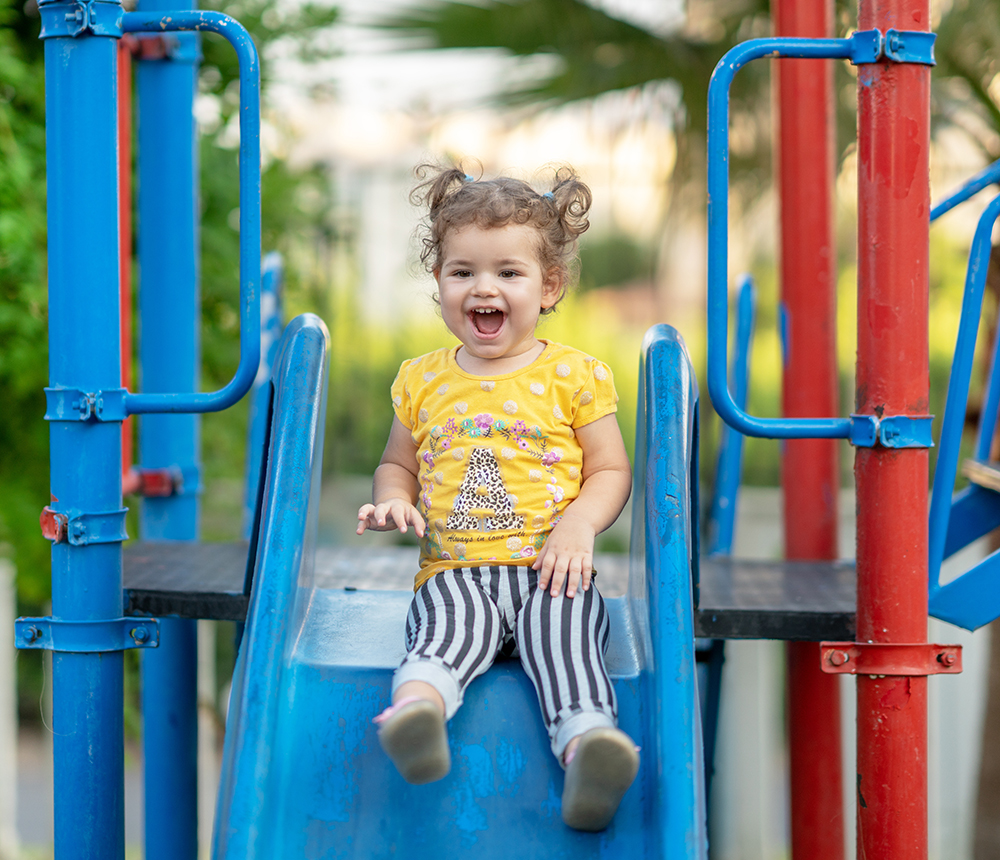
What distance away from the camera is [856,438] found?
1.84m

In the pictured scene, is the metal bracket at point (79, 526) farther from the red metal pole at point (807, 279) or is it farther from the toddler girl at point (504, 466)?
the red metal pole at point (807, 279)

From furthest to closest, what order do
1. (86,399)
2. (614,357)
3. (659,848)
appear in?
(614,357)
(86,399)
(659,848)

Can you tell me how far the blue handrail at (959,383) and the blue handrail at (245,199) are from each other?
50.7 inches

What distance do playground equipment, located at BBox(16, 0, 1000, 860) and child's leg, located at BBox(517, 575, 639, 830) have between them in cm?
6

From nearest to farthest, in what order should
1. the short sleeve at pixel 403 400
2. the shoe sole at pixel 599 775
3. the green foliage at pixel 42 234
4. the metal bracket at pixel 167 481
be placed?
the shoe sole at pixel 599 775, the short sleeve at pixel 403 400, the metal bracket at pixel 167 481, the green foliage at pixel 42 234

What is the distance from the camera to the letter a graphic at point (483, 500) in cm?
187

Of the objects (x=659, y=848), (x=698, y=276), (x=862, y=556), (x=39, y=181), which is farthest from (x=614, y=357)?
(x=659, y=848)

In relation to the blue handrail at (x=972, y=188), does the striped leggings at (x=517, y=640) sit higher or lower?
lower

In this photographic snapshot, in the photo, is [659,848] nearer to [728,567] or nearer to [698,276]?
[728,567]

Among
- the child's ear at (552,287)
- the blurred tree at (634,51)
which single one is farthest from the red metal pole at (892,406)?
the blurred tree at (634,51)

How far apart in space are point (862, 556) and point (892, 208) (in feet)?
1.97

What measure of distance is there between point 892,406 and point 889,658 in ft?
1.44

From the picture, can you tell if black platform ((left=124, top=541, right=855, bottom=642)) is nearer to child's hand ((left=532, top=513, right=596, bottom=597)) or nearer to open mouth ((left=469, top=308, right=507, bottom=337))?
child's hand ((left=532, top=513, right=596, bottom=597))

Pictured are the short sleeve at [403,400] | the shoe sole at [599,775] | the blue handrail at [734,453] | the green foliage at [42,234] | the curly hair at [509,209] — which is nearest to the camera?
the shoe sole at [599,775]
